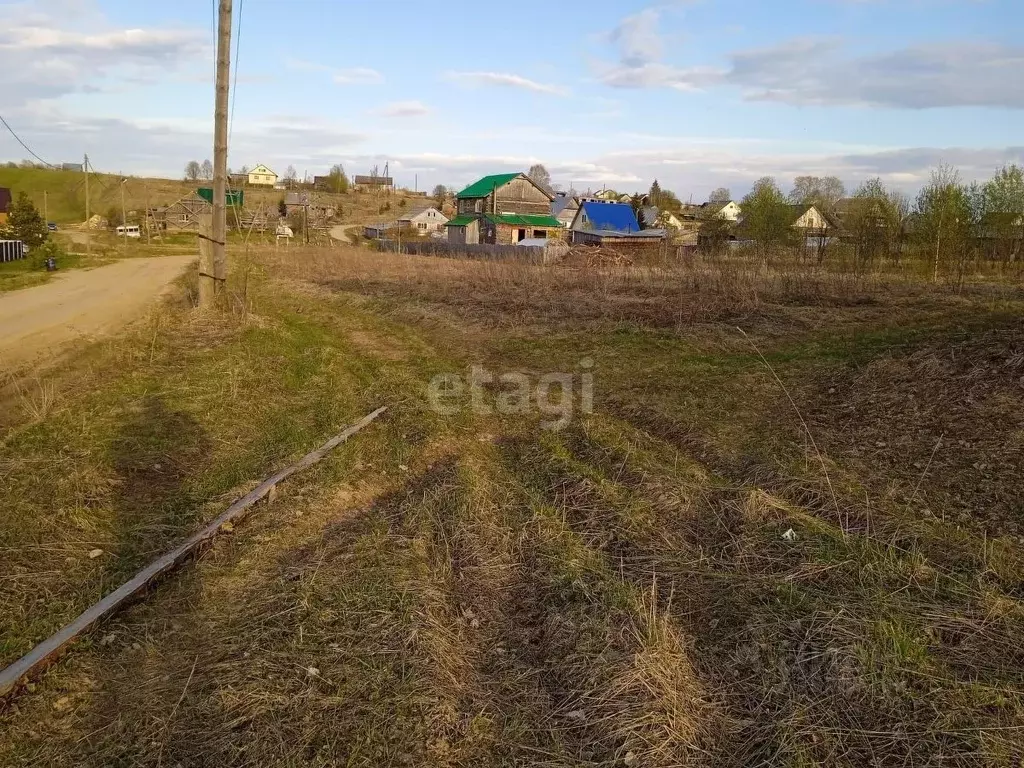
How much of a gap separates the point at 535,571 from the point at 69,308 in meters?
14.9

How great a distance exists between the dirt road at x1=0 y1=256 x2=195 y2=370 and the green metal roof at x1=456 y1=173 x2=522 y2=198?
26.9 meters

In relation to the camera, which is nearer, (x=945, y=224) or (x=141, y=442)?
(x=141, y=442)

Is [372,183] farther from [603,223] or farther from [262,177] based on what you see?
[603,223]

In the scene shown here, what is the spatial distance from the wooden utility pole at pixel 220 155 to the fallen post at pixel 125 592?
869 centimetres

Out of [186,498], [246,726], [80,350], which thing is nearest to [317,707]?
[246,726]

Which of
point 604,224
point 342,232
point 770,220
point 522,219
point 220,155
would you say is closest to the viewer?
point 220,155

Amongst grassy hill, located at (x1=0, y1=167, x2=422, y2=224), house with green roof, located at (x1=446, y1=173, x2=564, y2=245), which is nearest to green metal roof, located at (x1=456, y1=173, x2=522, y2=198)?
house with green roof, located at (x1=446, y1=173, x2=564, y2=245)

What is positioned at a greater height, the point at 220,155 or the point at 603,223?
the point at 603,223

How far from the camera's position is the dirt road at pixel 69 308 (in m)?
10.5

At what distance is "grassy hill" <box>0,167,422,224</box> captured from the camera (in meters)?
75.2

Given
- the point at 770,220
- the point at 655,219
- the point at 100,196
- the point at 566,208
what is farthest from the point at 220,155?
the point at 100,196

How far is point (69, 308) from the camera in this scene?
14.8 metres

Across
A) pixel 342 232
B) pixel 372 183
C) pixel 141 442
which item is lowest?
pixel 141 442

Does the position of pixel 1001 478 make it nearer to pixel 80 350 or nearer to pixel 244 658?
pixel 244 658
